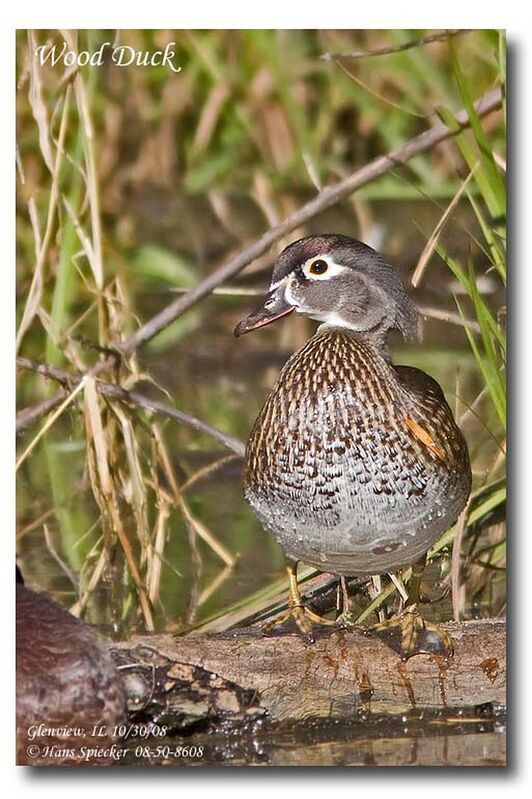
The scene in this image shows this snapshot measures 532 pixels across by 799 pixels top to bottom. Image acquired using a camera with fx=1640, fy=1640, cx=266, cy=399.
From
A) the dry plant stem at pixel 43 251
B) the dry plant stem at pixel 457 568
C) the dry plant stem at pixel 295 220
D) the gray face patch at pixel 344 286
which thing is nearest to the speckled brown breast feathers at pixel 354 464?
the gray face patch at pixel 344 286

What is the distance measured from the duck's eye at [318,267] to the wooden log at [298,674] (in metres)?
0.81

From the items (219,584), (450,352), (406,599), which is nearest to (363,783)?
(406,599)

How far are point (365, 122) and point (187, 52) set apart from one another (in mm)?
735

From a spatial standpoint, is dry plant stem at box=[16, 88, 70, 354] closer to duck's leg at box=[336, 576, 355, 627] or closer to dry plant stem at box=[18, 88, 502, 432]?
dry plant stem at box=[18, 88, 502, 432]

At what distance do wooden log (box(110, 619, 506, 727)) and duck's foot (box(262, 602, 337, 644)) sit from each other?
8cm

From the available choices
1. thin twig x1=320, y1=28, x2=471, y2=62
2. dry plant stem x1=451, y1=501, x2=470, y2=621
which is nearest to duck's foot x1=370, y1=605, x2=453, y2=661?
dry plant stem x1=451, y1=501, x2=470, y2=621

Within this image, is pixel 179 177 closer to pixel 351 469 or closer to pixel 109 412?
pixel 109 412

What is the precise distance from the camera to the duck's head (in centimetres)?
373

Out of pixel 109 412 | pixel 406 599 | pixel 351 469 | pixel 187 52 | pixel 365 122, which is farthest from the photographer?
pixel 365 122

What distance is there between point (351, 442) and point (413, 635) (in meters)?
0.48

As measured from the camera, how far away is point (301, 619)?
377 centimetres

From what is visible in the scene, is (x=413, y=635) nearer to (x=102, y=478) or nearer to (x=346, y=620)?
(x=346, y=620)

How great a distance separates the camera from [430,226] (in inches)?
229
